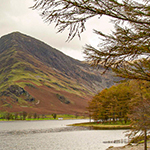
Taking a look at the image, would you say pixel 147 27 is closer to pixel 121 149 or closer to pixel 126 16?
pixel 126 16

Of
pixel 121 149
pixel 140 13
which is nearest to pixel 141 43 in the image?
pixel 140 13

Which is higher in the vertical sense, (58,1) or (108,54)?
(58,1)

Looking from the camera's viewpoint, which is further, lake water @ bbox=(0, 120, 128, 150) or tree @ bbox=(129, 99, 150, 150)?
lake water @ bbox=(0, 120, 128, 150)

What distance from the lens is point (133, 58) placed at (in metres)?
9.16

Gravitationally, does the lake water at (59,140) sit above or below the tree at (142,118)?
below

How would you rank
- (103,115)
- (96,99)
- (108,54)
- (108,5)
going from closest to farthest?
(108,5)
(108,54)
(103,115)
(96,99)

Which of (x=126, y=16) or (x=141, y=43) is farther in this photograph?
(x=141, y=43)

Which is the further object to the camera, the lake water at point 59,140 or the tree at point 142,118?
the lake water at point 59,140

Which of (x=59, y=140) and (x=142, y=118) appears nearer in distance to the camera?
(x=142, y=118)

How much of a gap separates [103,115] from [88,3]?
7562cm

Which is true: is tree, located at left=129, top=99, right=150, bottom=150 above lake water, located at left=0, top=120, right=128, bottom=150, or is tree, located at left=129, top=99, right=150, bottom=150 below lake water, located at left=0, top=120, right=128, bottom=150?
above

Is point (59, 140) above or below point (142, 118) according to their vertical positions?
below

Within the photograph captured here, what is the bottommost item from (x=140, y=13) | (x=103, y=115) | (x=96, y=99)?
(x=103, y=115)

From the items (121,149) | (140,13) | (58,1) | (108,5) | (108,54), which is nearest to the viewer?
(58,1)
